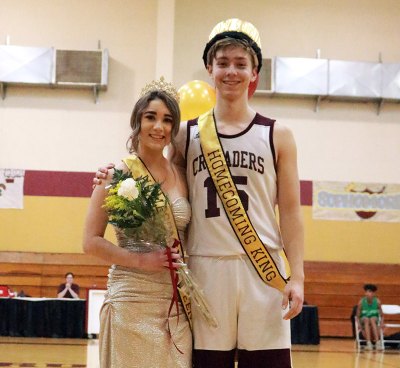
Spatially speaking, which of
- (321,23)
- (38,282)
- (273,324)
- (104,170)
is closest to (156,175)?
(104,170)

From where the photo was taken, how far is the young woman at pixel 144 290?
302 cm

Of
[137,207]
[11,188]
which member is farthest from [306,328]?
[137,207]

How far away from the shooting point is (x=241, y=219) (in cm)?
309

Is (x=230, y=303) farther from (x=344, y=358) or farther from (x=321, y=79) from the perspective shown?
(x=321, y=79)

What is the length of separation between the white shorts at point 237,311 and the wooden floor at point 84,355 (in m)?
5.09

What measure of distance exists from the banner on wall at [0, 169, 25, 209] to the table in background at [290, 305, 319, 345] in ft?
21.3

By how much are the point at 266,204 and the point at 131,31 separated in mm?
12916

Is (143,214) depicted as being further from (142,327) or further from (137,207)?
(142,327)

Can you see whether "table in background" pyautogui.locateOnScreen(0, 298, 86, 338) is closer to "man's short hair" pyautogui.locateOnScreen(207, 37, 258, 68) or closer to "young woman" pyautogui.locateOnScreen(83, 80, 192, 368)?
"young woman" pyautogui.locateOnScreen(83, 80, 192, 368)

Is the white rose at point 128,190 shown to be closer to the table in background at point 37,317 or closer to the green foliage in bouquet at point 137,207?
the green foliage in bouquet at point 137,207

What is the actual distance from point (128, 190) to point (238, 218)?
0.52 metres

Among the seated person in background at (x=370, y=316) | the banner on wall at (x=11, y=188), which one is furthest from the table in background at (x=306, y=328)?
the banner on wall at (x=11, y=188)

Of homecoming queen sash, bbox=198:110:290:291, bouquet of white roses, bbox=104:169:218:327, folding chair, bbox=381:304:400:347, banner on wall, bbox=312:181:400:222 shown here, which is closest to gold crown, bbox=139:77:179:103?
homecoming queen sash, bbox=198:110:290:291

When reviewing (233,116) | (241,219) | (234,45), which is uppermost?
(234,45)
